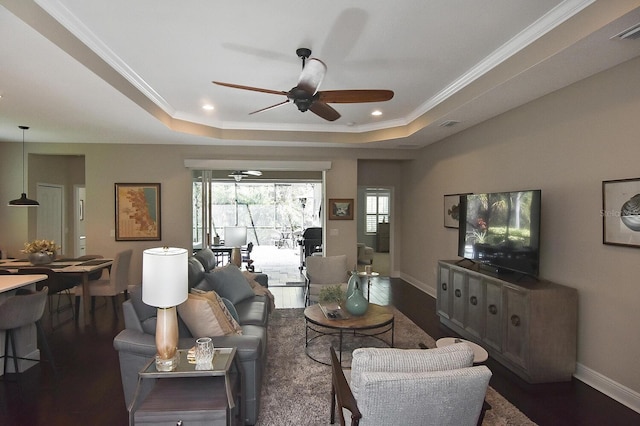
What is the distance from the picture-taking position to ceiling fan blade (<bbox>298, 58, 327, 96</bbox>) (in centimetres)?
263

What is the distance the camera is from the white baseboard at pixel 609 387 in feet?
9.12

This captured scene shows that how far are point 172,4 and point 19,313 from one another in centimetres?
275

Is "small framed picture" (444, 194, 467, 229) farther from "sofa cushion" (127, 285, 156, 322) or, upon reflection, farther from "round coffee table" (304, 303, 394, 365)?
"sofa cushion" (127, 285, 156, 322)

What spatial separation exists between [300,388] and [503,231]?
8.57 ft

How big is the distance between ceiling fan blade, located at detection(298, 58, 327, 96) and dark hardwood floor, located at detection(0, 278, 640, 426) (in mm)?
2827

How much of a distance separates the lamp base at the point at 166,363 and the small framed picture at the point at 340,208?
4.79 m

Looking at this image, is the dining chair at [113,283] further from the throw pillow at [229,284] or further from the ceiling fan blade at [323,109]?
the ceiling fan blade at [323,109]

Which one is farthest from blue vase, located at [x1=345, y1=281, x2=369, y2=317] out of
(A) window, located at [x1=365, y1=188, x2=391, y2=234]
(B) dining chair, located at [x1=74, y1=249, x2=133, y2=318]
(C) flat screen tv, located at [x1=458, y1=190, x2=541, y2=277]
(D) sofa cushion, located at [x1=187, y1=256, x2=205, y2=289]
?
(A) window, located at [x1=365, y1=188, x2=391, y2=234]

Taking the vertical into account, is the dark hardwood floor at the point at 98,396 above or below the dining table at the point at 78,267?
below

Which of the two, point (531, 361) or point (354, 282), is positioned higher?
point (354, 282)

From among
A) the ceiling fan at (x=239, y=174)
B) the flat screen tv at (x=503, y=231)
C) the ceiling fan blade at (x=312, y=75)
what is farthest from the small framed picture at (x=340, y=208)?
the ceiling fan blade at (x=312, y=75)

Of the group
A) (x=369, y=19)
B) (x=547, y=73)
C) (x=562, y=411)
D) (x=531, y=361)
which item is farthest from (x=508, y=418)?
(x=369, y=19)

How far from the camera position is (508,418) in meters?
2.61

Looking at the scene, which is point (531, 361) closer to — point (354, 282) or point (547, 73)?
point (354, 282)
